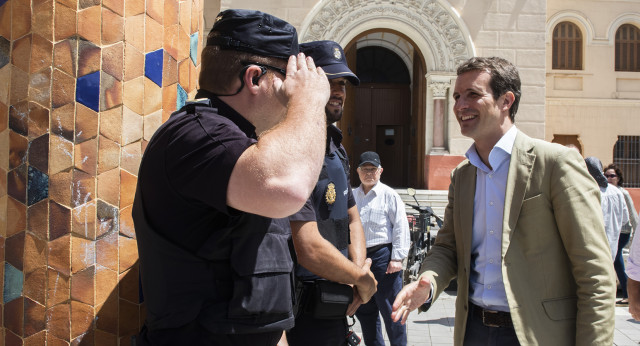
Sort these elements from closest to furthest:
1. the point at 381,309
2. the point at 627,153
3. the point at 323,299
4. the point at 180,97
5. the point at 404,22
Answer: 1. the point at 180,97
2. the point at 323,299
3. the point at 381,309
4. the point at 404,22
5. the point at 627,153

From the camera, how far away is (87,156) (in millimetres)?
1846

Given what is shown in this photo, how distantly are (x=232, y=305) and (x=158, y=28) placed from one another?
114cm

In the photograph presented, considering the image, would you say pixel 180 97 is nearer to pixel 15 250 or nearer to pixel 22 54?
pixel 22 54

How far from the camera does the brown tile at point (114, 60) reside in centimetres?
187

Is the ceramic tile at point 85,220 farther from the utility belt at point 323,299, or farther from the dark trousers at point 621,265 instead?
the dark trousers at point 621,265

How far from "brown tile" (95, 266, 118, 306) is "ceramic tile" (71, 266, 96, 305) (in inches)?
0.7

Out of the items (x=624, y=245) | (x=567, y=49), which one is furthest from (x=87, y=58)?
(x=567, y=49)

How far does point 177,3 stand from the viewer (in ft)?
7.09

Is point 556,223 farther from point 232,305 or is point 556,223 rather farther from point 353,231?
point 232,305

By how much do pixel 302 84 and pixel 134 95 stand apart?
2.39 ft

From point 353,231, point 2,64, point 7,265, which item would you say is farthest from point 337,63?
point 7,265

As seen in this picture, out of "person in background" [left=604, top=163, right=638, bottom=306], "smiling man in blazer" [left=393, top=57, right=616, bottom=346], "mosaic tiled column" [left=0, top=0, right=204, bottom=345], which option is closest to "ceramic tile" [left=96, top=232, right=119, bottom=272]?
"mosaic tiled column" [left=0, top=0, right=204, bottom=345]

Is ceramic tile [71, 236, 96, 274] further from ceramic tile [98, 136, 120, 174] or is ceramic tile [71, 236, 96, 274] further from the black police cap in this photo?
the black police cap

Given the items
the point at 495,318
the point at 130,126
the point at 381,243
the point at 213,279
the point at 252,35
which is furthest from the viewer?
the point at 381,243
